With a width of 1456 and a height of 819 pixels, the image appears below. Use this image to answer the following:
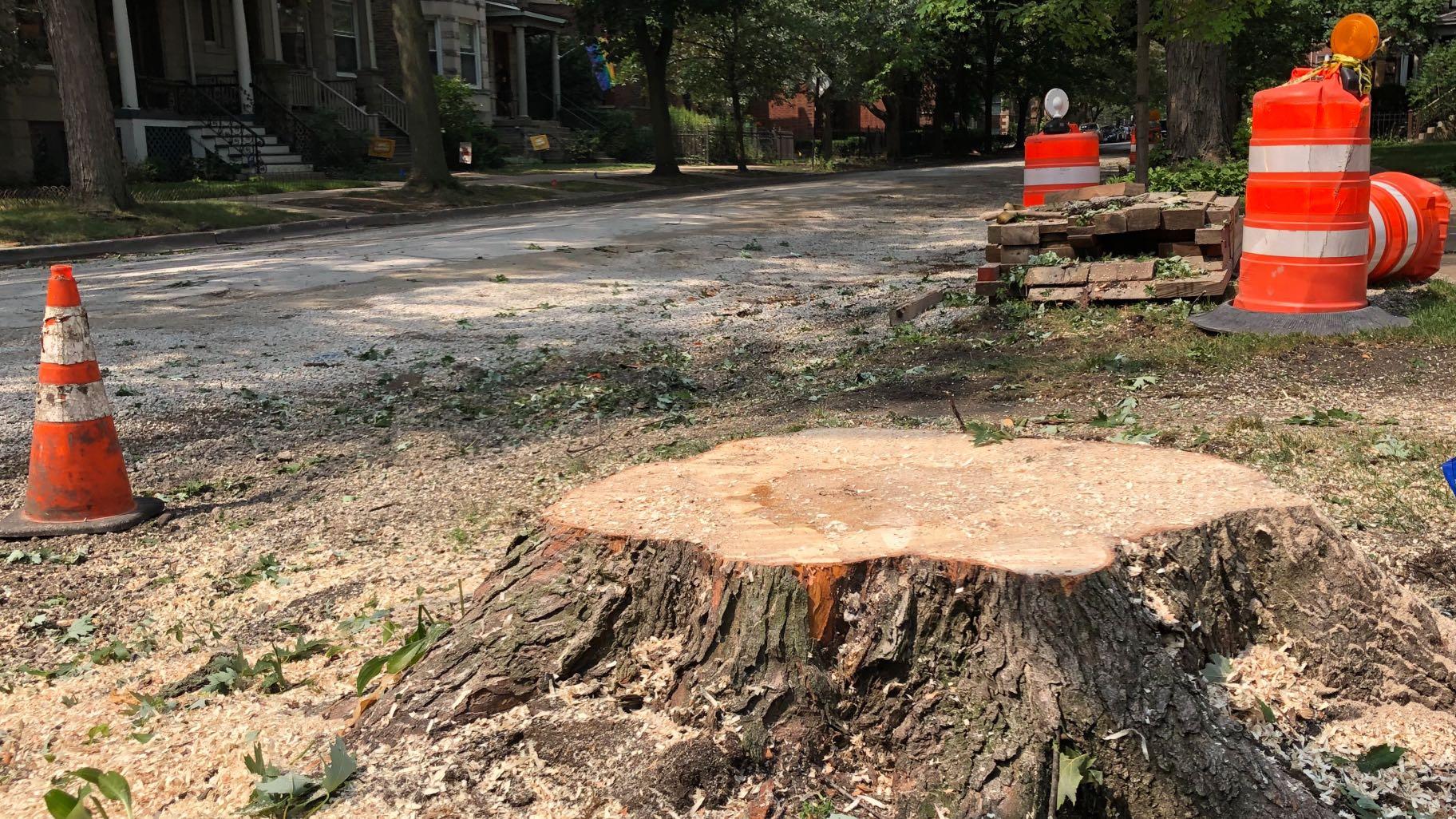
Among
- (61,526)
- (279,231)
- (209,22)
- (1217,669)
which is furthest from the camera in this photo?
(209,22)

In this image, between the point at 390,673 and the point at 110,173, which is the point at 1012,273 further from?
the point at 110,173

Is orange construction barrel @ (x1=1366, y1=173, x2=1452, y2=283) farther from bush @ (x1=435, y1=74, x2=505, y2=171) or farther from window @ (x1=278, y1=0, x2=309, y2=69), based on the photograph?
window @ (x1=278, y1=0, x2=309, y2=69)

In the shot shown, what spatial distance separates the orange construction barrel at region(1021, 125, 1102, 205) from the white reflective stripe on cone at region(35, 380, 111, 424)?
8.80 m

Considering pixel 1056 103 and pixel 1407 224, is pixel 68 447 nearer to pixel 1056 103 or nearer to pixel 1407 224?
pixel 1407 224

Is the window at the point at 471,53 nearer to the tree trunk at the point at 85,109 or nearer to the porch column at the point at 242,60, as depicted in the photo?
the porch column at the point at 242,60

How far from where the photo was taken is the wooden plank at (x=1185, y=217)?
7.75 meters

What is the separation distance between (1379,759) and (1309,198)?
4.78m

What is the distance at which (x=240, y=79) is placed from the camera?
91.0 ft

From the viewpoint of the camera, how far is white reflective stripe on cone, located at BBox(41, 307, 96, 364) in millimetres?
4906

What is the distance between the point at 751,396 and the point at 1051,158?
20.0 ft

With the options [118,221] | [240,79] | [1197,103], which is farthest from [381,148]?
[1197,103]

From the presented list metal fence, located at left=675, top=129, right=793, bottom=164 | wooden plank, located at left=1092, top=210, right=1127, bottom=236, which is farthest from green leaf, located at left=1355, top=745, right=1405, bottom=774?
metal fence, located at left=675, top=129, right=793, bottom=164

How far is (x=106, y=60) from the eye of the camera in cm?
2698

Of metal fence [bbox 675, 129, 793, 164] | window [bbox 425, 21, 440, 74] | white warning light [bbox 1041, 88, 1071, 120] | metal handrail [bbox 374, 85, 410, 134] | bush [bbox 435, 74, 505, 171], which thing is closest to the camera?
white warning light [bbox 1041, 88, 1071, 120]
